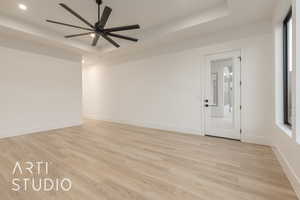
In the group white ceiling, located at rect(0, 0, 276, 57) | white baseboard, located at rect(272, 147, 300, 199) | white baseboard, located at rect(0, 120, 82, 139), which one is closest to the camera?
white baseboard, located at rect(272, 147, 300, 199)

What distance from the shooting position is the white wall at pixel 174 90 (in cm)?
335

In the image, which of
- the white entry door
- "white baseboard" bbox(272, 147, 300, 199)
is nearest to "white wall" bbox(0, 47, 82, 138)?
the white entry door

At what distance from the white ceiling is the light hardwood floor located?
303cm

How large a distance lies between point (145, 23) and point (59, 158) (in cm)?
401

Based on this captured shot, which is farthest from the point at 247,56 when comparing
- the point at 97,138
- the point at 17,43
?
the point at 17,43

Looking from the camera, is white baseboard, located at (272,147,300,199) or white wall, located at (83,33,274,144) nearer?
white baseboard, located at (272,147,300,199)

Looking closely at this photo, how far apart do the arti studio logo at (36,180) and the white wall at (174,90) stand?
3507mm

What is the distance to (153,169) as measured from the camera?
225 cm

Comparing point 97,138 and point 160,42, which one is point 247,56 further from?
point 97,138

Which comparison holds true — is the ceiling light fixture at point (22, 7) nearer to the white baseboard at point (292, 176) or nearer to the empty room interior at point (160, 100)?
the empty room interior at point (160, 100)

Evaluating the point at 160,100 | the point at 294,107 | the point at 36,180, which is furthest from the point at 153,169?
the point at 160,100

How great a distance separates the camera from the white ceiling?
10.1 feet

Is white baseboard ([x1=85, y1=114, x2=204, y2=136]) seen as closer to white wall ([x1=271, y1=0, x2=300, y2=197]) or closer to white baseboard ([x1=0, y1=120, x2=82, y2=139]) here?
white baseboard ([x1=0, y1=120, x2=82, y2=139])

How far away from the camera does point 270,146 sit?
3.18m
